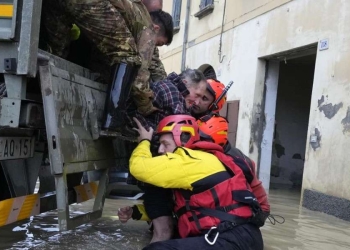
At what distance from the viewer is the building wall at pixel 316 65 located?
706 cm

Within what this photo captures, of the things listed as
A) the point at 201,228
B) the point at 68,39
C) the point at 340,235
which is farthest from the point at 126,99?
the point at 340,235

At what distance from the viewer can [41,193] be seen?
351 centimetres

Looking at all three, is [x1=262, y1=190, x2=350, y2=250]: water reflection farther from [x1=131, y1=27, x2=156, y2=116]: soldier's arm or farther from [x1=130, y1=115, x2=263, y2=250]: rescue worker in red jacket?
[x1=131, y1=27, x2=156, y2=116]: soldier's arm

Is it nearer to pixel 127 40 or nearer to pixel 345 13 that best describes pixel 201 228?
pixel 127 40

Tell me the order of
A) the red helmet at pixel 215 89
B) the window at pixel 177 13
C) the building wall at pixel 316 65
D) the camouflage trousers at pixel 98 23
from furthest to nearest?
the window at pixel 177 13 → the building wall at pixel 316 65 → the red helmet at pixel 215 89 → the camouflage trousers at pixel 98 23

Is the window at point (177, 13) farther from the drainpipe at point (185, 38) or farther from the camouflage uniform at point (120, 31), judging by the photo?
the camouflage uniform at point (120, 31)

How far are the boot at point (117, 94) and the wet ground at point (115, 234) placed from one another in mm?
1026

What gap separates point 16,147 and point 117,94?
31.4 inches

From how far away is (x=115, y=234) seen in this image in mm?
4363

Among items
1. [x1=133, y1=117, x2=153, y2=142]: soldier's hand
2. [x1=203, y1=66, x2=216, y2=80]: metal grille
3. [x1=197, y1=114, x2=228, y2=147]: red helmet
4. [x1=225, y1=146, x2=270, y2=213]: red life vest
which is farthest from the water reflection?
[x1=203, y1=66, x2=216, y2=80]: metal grille

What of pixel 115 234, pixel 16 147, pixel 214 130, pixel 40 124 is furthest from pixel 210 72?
pixel 16 147

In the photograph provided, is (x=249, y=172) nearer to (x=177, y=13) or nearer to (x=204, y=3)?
(x=204, y=3)

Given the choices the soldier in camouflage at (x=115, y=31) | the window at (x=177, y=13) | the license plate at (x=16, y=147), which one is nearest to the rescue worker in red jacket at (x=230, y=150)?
the soldier in camouflage at (x=115, y=31)

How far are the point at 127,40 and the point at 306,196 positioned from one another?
5.06 metres
